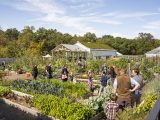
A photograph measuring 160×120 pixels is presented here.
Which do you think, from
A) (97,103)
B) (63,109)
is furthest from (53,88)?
(63,109)

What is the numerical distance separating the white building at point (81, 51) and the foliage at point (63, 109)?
37550 mm

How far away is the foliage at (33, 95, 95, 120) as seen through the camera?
1047 centimetres

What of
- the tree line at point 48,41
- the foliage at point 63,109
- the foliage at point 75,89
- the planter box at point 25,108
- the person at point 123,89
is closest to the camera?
the person at point 123,89

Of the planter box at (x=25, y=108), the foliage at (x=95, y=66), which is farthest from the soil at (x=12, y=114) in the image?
the foliage at (x=95, y=66)

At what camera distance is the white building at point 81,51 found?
171 feet

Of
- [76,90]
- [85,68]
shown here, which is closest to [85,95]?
[76,90]

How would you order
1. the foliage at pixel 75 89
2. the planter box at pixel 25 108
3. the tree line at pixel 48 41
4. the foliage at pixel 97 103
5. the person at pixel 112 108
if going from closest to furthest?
the person at pixel 112 108 < the foliage at pixel 97 103 < the planter box at pixel 25 108 < the foliage at pixel 75 89 < the tree line at pixel 48 41

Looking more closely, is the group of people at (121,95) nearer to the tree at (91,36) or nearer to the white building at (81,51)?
the white building at (81,51)

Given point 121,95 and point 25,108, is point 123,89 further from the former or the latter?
point 25,108

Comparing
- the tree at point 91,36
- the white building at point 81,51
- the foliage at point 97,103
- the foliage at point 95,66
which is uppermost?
the tree at point 91,36

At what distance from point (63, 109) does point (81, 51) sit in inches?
1766

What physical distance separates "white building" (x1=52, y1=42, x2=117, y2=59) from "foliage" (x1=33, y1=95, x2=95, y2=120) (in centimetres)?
3755

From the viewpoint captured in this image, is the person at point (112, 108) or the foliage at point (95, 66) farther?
the foliage at point (95, 66)

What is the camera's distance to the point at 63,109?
10.9 metres
